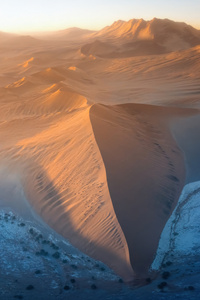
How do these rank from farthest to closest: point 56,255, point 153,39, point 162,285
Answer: point 153,39 → point 56,255 → point 162,285

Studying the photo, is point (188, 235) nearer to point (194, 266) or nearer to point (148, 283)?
point (194, 266)

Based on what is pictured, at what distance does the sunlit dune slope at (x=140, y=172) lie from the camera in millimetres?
8359

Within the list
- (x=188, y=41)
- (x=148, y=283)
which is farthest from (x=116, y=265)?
(x=188, y=41)

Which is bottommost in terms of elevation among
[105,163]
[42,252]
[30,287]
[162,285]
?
[162,285]

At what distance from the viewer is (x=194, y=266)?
7391 millimetres

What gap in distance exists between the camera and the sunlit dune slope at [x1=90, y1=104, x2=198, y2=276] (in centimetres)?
836

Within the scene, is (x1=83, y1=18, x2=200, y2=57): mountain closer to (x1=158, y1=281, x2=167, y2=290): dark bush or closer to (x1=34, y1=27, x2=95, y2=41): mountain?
(x1=34, y1=27, x2=95, y2=41): mountain

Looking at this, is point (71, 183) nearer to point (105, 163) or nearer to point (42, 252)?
point (105, 163)

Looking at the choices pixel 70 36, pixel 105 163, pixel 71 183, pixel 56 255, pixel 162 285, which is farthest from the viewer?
pixel 70 36

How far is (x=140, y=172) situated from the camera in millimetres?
11008

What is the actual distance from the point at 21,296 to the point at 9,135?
37.8 ft

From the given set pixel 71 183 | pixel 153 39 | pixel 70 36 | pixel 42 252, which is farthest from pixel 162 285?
pixel 70 36

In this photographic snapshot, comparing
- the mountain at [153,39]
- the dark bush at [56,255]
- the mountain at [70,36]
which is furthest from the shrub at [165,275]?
the mountain at [70,36]

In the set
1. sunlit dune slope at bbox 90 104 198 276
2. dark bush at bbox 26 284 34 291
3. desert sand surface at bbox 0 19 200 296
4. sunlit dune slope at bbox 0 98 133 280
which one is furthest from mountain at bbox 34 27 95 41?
dark bush at bbox 26 284 34 291
